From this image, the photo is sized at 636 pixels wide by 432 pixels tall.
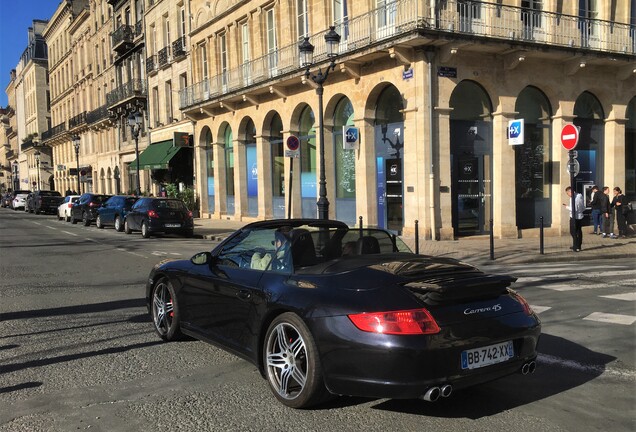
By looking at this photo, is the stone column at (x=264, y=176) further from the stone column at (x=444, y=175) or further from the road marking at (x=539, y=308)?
the road marking at (x=539, y=308)

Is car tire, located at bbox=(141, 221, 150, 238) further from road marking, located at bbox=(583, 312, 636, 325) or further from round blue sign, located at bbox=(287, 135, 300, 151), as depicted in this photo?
road marking, located at bbox=(583, 312, 636, 325)

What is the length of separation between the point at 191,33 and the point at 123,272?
2316 cm

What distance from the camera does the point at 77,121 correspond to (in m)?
57.3

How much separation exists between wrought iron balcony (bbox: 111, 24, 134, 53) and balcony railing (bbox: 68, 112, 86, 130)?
15325 millimetres

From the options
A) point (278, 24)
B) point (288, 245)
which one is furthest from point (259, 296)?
point (278, 24)

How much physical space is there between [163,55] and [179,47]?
110 inches

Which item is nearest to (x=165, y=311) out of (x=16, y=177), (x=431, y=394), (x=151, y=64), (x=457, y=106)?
(x=431, y=394)

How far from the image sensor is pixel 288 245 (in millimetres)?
4453

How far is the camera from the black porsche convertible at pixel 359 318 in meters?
3.47

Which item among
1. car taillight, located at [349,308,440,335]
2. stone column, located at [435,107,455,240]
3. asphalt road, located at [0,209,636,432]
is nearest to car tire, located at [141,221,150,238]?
stone column, located at [435,107,455,240]

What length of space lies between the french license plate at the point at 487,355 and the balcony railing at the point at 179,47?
104 ft

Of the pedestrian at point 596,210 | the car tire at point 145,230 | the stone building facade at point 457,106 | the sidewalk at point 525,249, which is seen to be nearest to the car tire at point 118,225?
the car tire at point 145,230

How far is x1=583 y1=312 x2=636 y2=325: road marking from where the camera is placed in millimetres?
6633

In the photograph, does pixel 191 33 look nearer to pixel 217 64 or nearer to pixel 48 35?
pixel 217 64
